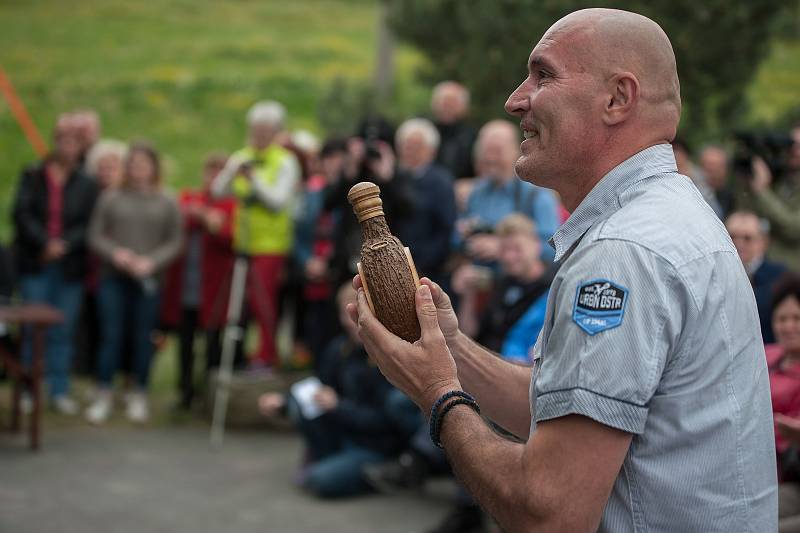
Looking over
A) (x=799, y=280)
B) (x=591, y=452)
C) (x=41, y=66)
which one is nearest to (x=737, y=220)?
(x=799, y=280)

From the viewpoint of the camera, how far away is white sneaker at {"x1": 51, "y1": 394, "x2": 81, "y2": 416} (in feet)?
29.4

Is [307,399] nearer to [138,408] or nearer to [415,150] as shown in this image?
[415,150]

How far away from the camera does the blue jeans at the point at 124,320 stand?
8898 millimetres

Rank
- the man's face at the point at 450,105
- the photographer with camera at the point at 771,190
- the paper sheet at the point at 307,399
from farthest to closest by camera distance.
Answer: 1. the man's face at the point at 450,105
2. the paper sheet at the point at 307,399
3. the photographer with camera at the point at 771,190

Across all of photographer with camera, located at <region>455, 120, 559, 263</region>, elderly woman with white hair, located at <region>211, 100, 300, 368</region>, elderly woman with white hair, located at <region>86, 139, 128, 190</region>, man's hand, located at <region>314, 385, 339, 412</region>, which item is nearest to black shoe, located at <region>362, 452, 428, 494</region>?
man's hand, located at <region>314, 385, 339, 412</region>

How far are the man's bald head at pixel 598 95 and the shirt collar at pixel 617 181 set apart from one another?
0.02 m

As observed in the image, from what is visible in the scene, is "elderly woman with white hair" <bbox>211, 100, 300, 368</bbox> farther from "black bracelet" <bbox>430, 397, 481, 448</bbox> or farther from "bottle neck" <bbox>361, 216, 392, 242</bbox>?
"black bracelet" <bbox>430, 397, 481, 448</bbox>

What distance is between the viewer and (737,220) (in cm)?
630

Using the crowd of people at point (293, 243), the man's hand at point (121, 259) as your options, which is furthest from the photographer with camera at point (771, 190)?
the man's hand at point (121, 259)

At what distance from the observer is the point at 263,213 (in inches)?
356

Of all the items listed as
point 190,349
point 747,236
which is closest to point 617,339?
point 747,236

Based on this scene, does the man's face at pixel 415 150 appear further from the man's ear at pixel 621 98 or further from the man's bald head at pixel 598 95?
the man's ear at pixel 621 98

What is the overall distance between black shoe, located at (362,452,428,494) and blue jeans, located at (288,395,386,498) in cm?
8

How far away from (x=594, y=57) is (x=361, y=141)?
19.9 ft
